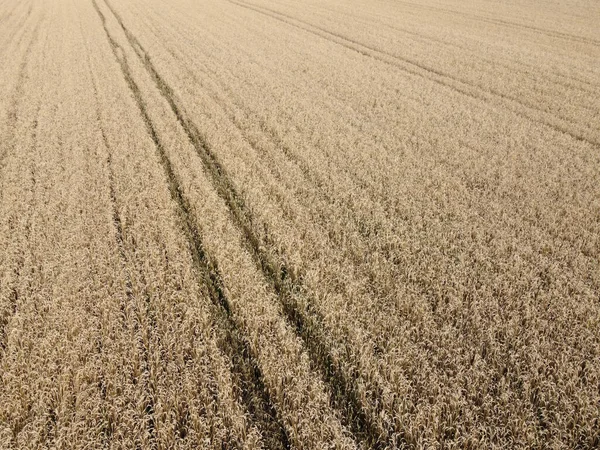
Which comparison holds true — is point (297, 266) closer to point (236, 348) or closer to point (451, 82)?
point (236, 348)

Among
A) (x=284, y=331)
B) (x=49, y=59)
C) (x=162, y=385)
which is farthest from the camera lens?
(x=49, y=59)

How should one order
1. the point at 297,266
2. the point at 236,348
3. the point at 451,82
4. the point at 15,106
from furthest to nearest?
1. the point at 451,82
2. the point at 15,106
3. the point at 297,266
4. the point at 236,348

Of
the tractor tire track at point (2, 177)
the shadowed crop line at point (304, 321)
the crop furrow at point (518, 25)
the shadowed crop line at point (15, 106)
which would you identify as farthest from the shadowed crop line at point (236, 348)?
the crop furrow at point (518, 25)

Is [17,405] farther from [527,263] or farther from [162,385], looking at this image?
[527,263]

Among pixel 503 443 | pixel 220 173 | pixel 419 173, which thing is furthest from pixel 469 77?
pixel 503 443

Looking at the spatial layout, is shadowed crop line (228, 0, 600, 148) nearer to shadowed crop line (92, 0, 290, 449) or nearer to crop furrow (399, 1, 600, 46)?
shadowed crop line (92, 0, 290, 449)

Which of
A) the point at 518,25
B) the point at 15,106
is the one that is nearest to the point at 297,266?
the point at 15,106
